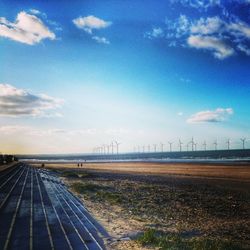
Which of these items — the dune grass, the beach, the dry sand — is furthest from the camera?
the dry sand

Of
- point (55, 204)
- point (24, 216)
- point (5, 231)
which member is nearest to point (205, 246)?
point (5, 231)

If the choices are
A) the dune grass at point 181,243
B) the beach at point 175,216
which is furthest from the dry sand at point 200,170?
the dune grass at point 181,243

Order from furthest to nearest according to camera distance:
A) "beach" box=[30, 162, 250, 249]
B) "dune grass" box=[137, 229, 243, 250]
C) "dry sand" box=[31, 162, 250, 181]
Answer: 1. "dry sand" box=[31, 162, 250, 181]
2. "beach" box=[30, 162, 250, 249]
3. "dune grass" box=[137, 229, 243, 250]

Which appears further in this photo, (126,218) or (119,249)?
(126,218)

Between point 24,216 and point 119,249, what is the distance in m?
7.61

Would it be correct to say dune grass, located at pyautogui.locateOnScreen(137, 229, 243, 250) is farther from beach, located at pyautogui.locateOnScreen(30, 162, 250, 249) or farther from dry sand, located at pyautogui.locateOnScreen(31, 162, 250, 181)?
dry sand, located at pyautogui.locateOnScreen(31, 162, 250, 181)

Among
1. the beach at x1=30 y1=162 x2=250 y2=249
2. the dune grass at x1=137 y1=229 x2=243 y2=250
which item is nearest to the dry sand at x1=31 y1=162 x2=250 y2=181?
the beach at x1=30 y1=162 x2=250 y2=249

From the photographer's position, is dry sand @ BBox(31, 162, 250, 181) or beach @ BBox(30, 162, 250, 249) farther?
dry sand @ BBox(31, 162, 250, 181)

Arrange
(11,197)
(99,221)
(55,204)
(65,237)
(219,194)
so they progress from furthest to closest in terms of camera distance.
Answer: (219,194)
(11,197)
(55,204)
(99,221)
(65,237)

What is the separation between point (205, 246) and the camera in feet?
42.7

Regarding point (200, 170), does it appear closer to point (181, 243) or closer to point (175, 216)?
point (175, 216)

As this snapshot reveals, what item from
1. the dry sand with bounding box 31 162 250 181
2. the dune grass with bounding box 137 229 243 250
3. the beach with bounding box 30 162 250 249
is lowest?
the dry sand with bounding box 31 162 250 181

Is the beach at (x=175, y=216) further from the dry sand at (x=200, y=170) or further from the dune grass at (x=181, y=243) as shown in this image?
the dry sand at (x=200, y=170)

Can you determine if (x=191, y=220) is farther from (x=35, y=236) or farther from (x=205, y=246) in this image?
(x=35, y=236)
